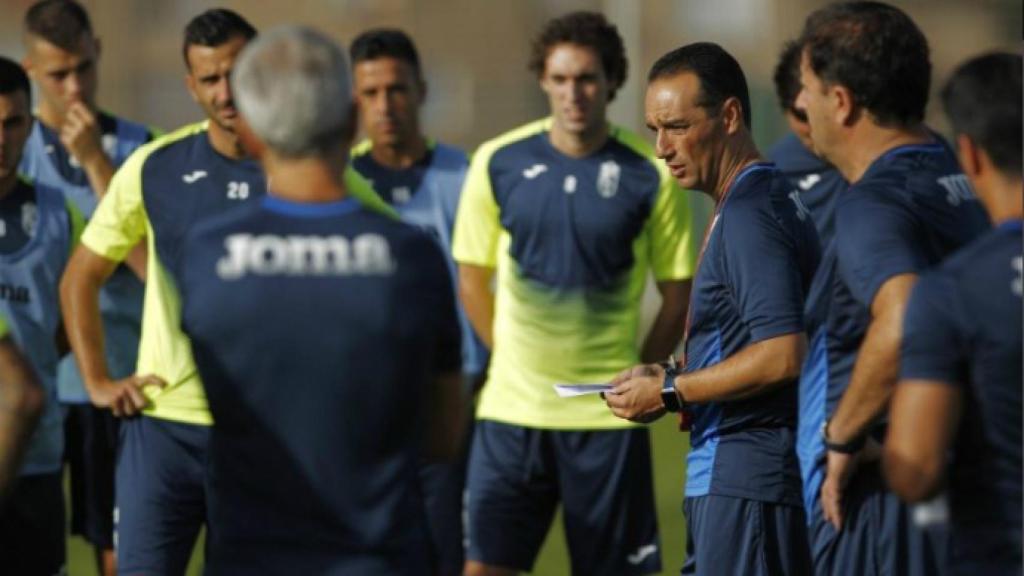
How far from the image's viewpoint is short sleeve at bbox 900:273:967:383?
412 cm

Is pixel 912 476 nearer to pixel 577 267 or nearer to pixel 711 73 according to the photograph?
pixel 711 73

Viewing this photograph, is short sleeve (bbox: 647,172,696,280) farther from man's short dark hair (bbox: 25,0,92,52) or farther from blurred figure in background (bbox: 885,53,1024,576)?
blurred figure in background (bbox: 885,53,1024,576)

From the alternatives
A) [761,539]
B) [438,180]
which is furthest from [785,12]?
[761,539]

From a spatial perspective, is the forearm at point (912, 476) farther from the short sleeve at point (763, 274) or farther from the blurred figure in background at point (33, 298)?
the blurred figure in background at point (33, 298)

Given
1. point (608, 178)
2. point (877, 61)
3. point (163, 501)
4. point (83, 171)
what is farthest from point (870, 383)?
point (83, 171)

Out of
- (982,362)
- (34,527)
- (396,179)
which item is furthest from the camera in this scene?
(396,179)

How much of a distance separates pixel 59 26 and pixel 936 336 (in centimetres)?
588

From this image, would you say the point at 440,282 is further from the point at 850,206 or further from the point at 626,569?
the point at 626,569

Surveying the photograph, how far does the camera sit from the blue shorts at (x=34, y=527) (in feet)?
23.3

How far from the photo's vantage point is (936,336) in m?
4.12

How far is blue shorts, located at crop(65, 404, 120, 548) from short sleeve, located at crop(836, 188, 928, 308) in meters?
4.46

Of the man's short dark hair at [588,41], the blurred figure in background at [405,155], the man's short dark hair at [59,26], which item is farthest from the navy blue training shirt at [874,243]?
the man's short dark hair at [59,26]

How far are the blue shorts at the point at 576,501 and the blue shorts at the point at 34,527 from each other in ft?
5.77

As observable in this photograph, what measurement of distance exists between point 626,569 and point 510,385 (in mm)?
923
